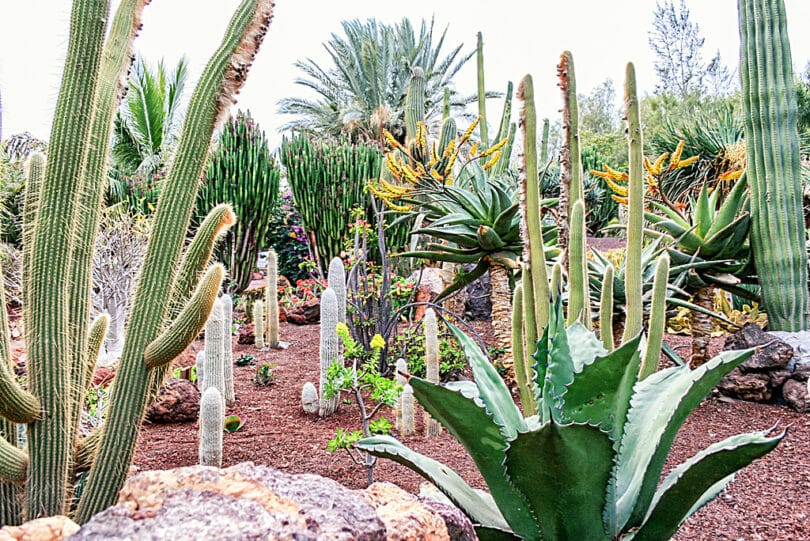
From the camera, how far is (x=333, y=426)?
363 cm

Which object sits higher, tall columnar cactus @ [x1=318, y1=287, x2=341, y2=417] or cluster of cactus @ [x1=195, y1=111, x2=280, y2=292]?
cluster of cactus @ [x1=195, y1=111, x2=280, y2=292]

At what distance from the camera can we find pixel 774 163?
12.5 ft

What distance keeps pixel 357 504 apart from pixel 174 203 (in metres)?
1.28

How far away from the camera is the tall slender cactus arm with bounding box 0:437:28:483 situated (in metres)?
1.64

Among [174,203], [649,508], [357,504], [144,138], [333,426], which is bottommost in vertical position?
[333,426]

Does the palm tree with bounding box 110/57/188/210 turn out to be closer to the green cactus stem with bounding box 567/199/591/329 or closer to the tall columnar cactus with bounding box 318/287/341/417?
the tall columnar cactus with bounding box 318/287/341/417

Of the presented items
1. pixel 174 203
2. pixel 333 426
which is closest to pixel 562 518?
pixel 174 203

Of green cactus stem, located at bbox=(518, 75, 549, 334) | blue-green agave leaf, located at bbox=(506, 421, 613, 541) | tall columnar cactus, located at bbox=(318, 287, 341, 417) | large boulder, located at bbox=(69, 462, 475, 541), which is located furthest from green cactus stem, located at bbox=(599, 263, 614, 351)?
tall columnar cactus, located at bbox=(318, 287, 341, 417)

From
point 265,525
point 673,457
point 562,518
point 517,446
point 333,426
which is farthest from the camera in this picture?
point 333,426

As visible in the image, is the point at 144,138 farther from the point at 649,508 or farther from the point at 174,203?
the point at 649,508

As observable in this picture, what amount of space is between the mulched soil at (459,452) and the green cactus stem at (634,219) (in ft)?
2.56

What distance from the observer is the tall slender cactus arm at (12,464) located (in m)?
1.64

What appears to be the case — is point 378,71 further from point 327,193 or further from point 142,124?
point 327,193

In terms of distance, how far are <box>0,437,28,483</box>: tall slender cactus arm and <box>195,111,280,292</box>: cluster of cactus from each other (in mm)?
8314
